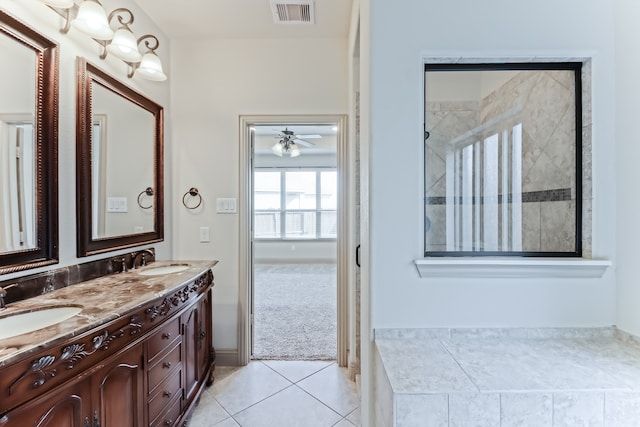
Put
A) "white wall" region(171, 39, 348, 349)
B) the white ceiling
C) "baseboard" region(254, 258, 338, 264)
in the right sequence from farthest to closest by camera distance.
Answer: "baseboard" region(254, 258, 338, 264) → "white wall" region(171, 39, 348, 349) → the white ceiling

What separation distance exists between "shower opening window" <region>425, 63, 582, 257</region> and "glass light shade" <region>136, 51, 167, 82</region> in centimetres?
172

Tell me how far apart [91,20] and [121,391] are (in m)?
1.74

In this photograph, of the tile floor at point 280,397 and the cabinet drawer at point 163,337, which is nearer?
the cabinet drawer at point 163,337

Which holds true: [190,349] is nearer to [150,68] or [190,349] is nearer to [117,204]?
[117,204]

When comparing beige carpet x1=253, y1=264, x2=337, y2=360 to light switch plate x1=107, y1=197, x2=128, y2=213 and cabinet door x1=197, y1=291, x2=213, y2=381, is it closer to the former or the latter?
cabinet door x1=197, y1=291, x2=213, y2=381

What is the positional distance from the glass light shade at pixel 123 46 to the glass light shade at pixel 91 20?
0.17m

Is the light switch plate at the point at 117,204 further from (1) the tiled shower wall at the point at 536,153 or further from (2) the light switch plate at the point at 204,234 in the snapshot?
(1) the tiled shower wall at the point at 536,153

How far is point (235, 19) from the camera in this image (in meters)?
2.27

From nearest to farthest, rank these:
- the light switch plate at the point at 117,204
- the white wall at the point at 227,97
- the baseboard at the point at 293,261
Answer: the light switch plate at the point at 117,204 → the white wall at the point at 227,97 → the baseboard at the point at 293,261

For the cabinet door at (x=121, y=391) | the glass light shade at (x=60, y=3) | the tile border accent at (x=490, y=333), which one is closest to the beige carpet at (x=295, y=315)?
the cabinet door at (x=121, y=391)

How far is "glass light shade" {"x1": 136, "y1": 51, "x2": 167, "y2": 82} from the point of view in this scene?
198 cm

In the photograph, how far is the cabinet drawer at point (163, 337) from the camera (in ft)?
4.77

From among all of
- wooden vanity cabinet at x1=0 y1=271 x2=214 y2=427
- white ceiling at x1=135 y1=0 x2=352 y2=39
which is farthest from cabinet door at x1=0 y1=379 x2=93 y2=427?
white ceiling at x1=135 y1=0 x2=352 y2=39

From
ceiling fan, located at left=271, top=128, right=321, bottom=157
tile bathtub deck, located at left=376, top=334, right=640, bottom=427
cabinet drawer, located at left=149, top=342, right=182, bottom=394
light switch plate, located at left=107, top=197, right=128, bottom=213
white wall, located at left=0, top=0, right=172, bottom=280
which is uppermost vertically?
ceiling fan, located at left=271, top=128, right=321, bottom=157
